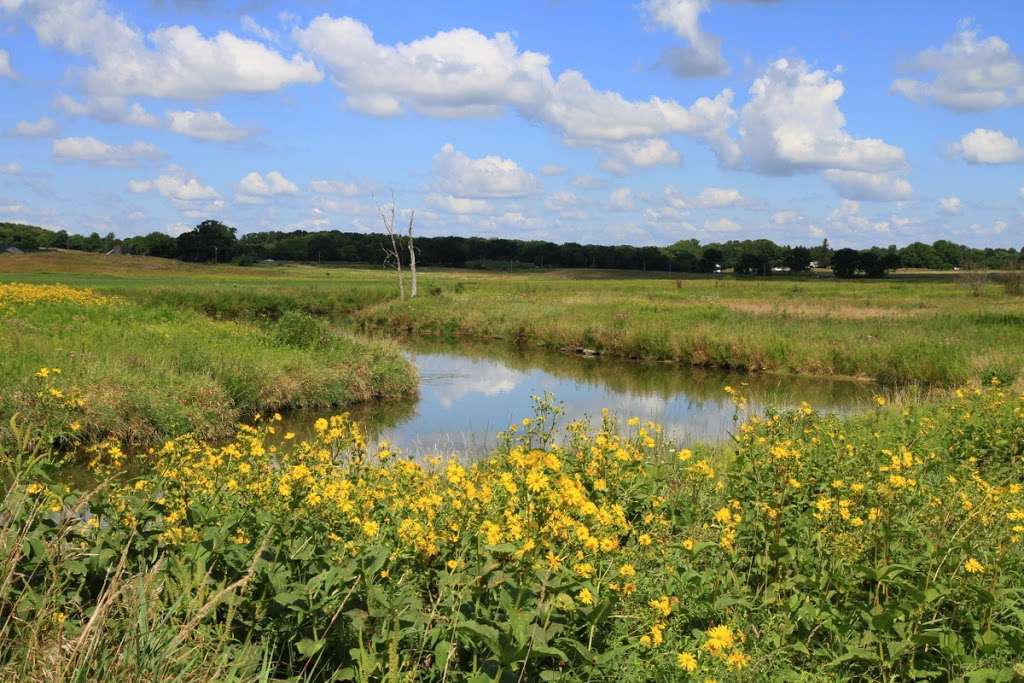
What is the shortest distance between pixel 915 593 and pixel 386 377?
16921 millimetres

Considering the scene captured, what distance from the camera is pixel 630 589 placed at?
12.8ft

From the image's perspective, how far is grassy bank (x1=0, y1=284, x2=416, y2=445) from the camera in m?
13.1

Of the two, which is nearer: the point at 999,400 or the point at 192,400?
the point at 999,400

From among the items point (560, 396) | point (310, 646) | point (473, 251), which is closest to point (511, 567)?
point (310, 646)

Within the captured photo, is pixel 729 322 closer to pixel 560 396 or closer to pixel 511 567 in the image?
pixel 560 396

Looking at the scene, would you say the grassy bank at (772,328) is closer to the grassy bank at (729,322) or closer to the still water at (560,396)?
the grassy bank at (729,322)

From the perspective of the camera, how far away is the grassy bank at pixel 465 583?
10.8ft

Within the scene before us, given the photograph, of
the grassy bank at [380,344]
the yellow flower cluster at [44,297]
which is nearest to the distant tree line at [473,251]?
the grassy bank at [380,344]

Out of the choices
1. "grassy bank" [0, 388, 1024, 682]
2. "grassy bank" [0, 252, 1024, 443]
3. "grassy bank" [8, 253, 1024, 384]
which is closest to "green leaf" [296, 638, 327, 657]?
"grassy bank" [0, 388, 1024, 682]

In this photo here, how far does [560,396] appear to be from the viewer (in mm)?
20641

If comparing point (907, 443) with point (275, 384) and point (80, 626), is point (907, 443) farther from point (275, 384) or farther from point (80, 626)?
point (275, 384)

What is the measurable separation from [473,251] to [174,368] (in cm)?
10568

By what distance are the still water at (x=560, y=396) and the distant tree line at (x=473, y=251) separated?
80.1 meters

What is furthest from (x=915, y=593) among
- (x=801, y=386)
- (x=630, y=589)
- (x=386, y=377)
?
(x=801, y=386)
